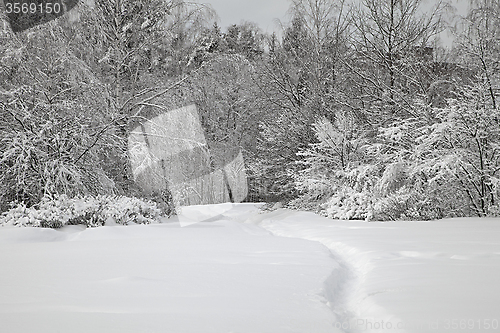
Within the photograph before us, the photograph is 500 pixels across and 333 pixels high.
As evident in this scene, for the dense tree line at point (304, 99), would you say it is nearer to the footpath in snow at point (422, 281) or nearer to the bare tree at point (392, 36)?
the bare tree at point (392, 36)

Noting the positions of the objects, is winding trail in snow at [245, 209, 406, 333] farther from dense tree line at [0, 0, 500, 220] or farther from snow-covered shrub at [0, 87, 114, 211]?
snow-covered shrub at [0, 87, 114, 211]

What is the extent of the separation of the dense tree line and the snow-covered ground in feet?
8.93

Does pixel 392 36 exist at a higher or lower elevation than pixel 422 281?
higher

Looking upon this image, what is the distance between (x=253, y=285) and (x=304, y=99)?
447 inches

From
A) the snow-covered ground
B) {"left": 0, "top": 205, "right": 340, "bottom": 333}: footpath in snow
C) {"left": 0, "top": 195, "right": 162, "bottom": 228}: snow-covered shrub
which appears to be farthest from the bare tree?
{"left": 0, "top": 205, "right": 340, "bottom": 333}: footpath in snow

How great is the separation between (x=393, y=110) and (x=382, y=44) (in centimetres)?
210

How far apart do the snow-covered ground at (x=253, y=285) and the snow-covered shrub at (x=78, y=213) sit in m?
1.28

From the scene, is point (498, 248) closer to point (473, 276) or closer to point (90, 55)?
point (473, 276)

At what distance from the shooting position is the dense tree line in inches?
289

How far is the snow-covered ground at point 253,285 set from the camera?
201 cm

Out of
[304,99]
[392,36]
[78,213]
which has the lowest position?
[78,213]

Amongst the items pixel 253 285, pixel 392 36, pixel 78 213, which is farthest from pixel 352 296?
pixel 392 36

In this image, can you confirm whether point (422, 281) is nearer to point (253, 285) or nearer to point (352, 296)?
point (352, 296)

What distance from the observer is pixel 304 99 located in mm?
13516
